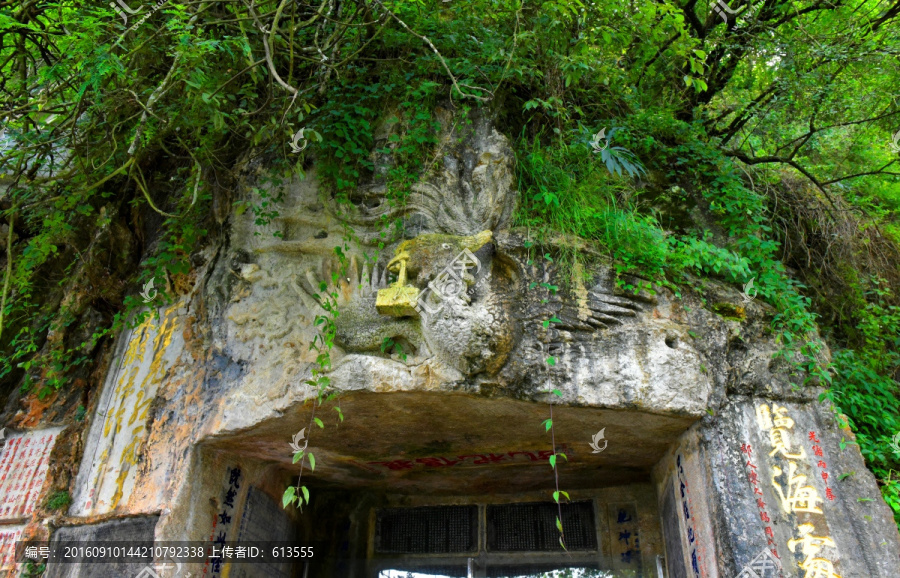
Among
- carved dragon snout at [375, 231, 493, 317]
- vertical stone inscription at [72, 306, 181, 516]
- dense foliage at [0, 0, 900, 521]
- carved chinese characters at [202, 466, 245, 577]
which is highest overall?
dense foliage at [0, 0, 900, 521]

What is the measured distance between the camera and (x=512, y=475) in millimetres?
4668

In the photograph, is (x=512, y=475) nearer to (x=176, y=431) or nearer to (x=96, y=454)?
(x=176, y=431)

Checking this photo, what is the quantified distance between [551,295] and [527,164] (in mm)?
948

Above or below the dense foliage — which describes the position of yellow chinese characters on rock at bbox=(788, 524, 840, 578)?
below

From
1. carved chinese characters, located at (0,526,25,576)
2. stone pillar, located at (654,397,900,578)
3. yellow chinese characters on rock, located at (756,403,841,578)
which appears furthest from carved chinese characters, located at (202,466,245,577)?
yellow chinese characters on rock, located at (756,403,841,578)

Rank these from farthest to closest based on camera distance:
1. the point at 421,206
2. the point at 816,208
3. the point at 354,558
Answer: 1. the point at 354,558
2. the point at 816,208
3. the point at 421,206

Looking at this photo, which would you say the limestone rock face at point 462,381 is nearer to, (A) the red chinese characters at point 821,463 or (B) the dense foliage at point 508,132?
Answer: (A) the red chinese characters at point 821,463

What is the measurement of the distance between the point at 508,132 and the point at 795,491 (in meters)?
2.62

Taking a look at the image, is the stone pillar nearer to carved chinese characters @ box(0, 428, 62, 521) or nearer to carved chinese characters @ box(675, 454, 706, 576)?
carved chinese characters @ box(675, 454, 706, 576)

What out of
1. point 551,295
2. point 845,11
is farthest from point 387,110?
point 845,11

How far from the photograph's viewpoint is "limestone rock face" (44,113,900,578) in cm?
338

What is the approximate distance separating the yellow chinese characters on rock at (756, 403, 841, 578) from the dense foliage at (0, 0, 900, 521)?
353mm

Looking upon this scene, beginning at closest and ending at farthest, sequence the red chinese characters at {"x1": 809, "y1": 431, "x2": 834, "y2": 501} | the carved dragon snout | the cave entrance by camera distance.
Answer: the red chinese characters at {"x1": 809, "y1": 431, "x2": 834, "y2": 501}
the carved dragon snout
the cave entrance

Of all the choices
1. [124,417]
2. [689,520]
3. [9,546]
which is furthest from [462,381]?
[9,546]
